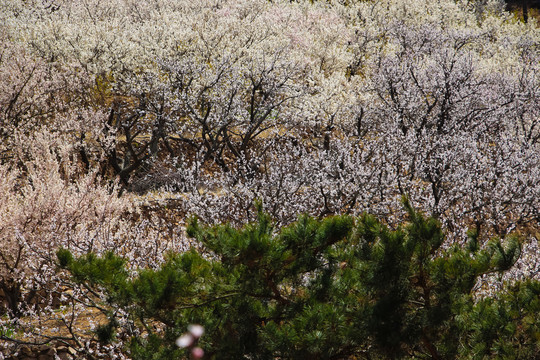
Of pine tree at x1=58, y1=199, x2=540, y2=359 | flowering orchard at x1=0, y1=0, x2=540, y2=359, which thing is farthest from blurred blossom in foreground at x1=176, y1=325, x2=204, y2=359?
flowering orchard at x1=0, y1=0, x2=540, y2=359

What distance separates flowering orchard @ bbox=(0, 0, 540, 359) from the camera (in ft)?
36.4

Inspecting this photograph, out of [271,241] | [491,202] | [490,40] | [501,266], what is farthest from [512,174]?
[490,40]

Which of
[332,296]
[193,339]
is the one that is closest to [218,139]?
[332,296]

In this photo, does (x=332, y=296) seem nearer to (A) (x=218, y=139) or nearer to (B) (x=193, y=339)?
(B) (x=193, y=339)

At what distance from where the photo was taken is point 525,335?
465 centimetres

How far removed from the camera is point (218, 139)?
21.5 meters

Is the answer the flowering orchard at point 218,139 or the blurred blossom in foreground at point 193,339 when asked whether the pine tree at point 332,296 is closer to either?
the blurred blossom in foreground at point 193,339

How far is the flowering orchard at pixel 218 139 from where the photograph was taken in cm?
1110

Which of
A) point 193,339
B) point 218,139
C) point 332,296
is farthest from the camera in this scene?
point 218,139

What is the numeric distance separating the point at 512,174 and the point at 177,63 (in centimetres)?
1300

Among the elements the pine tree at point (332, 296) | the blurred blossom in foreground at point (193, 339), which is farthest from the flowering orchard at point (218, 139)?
the blurred blossom in foreground at point (193, 339)

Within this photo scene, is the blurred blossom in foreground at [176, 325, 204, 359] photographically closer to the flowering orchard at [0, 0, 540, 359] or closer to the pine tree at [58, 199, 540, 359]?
the pine tree at [58, 199, 540, 359]

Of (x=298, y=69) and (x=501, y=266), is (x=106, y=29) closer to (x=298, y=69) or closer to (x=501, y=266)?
(x=298, y=69)

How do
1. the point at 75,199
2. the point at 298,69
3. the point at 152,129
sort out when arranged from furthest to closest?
1. the point at 298,69
2. the point at 152,129
3. the point at 75,199
